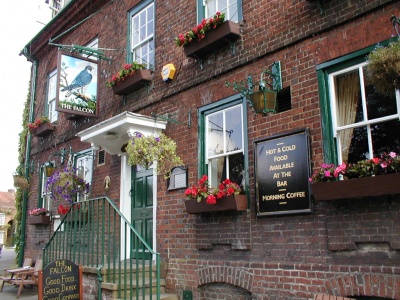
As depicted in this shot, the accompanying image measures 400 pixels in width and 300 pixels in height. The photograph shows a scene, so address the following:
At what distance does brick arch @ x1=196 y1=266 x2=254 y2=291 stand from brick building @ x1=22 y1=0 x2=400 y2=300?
0.02 meters

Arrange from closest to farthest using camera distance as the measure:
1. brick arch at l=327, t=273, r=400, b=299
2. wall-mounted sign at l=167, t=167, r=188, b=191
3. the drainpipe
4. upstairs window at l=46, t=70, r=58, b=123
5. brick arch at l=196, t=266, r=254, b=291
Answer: brick arch at l=327, t=273, r=400, b=299
brick arch at l=196, t=266, r=254, b=291
wall-mounted sign at l=167, t=167, r=188, b=191
upstairs window at l=46, t=70, r=58, b=123
the drainpipe

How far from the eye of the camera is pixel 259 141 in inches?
228

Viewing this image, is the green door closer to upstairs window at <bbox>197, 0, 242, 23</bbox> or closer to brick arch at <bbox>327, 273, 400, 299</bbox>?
upstairs window at <bbox>197, 0, 242, 23</bbox>

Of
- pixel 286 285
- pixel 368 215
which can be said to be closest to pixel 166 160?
pixel 286 285

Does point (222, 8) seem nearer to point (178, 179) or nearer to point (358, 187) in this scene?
point (178, 179)

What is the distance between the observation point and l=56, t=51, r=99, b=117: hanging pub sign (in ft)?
28.8

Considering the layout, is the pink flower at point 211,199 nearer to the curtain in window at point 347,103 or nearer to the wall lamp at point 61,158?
the curtain in window at point 347,103

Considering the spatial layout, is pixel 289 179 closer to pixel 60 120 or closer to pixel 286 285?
pixel 286 285

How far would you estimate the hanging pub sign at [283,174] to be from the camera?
16.9 feet

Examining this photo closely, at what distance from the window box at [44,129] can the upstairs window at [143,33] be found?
3.86 m

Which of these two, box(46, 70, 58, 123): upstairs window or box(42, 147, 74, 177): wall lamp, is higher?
box(46, 70, 58, 123): upstairs window

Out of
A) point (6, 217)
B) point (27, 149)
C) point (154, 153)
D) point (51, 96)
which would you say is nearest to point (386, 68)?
point (154, 153)

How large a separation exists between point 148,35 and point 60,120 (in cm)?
412

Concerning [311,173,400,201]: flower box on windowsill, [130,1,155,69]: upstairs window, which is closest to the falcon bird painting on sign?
[130,1,155,69]: upstairs window
